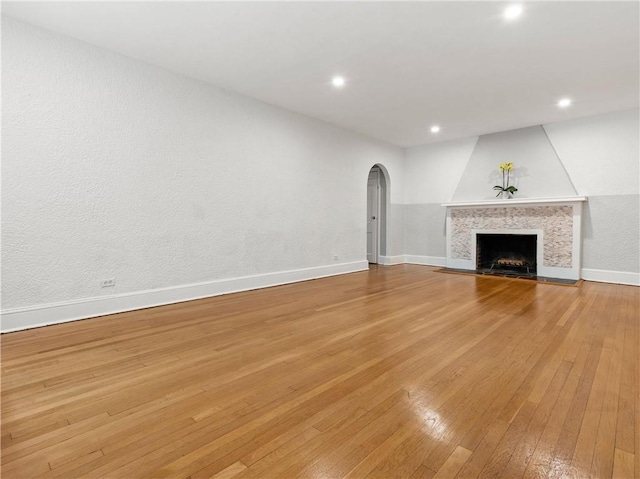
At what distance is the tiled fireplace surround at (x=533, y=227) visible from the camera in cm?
566

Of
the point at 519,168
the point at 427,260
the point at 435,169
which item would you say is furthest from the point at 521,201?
the point at 427,260

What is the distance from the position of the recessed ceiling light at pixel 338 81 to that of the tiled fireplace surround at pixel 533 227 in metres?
3.87

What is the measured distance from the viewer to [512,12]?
9.26ft

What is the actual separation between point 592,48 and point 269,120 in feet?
13.1

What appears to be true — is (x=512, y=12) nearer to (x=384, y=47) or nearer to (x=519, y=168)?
(x=384, y=47)

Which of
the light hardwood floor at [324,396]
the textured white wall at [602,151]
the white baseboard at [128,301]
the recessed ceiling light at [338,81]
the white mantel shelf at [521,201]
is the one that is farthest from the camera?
the white mantel shelf at [521,201]

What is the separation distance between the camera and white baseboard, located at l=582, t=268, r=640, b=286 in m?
5.27

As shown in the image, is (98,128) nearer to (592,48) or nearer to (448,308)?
(448,308)

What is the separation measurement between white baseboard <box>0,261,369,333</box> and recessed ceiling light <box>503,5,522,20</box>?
4.10m

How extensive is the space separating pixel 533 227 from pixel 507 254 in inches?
34.0

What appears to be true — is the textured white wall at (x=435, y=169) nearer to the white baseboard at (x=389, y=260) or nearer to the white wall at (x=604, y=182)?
the white wall at (x=604, y=182)

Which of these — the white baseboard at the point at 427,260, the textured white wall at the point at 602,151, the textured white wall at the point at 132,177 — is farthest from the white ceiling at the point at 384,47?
the white baseboard at the point at 427,260

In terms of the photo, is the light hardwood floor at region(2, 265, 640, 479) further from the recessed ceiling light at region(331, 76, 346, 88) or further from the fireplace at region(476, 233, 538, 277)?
the fireplace at region(476, 233, 538, 277)

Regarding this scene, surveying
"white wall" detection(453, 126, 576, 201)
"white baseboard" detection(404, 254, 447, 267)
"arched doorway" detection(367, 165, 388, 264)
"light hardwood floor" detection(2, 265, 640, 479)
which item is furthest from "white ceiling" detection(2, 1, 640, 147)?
"white baseboard" detection(404, 254, 447, 267)
